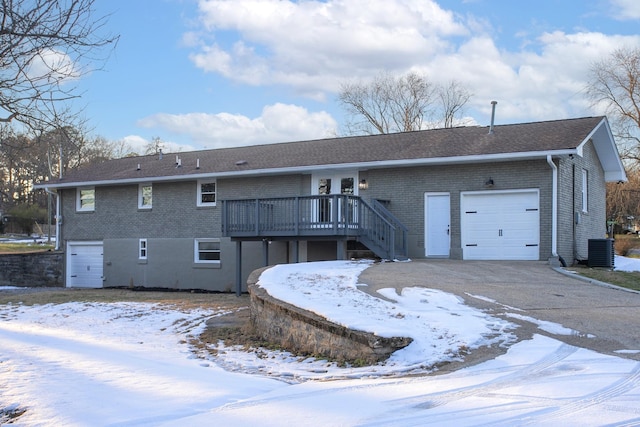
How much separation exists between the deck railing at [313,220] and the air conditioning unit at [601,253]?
5329 millimetres

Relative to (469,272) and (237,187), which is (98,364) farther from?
(237,187)

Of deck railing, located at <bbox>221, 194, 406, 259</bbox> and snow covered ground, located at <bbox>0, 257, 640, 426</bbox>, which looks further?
deck railing, located at <bbox>221, 194, 406, 259</bbox>

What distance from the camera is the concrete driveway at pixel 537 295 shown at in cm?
780

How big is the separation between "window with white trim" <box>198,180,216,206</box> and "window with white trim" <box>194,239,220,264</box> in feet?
4.45

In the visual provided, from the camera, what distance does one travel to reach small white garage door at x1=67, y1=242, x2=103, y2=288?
81.4 ft

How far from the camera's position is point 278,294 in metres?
9.65

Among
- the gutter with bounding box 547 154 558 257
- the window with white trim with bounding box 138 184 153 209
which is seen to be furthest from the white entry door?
the window with white trim with bounding box 138 184 153 209

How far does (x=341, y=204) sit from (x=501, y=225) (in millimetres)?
4562

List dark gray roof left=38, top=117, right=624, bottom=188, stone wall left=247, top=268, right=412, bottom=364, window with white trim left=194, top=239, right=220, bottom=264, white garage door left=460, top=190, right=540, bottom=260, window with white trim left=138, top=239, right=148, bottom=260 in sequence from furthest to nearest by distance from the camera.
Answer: window with white trim left=138, top=239, right=148, bottom=260
window with white trim left=194, top=239, right=220, bottom=264
dark gray roof left=38, top=117, right=624, bottom=188
white garage door left=460, top=190, right=540, bottom=260
stone wall left=247, top=268, right=412, bottom=364

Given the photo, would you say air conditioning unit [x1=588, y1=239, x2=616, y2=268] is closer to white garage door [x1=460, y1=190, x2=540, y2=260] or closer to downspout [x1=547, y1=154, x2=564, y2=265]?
downspout [x1=547, y1=154, x2=564, y2=265]

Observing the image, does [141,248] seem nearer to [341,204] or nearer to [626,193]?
[341,204]

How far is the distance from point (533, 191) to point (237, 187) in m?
9.87

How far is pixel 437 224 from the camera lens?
18.3 meters

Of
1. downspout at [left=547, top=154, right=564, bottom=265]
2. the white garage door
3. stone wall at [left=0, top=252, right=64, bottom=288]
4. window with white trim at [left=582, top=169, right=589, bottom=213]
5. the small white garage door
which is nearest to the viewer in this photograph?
downspout at [left=547, top=154, right=564, bottom=265]
